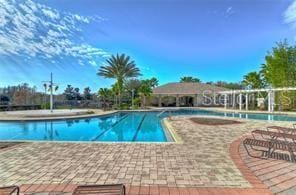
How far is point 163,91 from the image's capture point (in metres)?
39.3

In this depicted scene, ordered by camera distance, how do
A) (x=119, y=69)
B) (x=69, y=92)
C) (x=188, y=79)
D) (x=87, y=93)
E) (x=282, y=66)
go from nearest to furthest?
1. (x=282, y=66)
2. (x=119, y=69)
3. (x=87, y=93)
4. (x=69, y=92)
5. (x=188, y=79)

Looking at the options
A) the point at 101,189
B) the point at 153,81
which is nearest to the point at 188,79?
the point at 153,81

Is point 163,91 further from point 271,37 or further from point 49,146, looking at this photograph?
point 49,146

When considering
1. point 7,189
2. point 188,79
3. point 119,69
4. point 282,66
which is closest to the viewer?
point 7,189

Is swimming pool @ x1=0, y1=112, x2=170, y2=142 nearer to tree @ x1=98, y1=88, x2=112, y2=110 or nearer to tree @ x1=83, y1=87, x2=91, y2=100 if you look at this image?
tree @ x1=98, y1=88, x2=112, y2=110

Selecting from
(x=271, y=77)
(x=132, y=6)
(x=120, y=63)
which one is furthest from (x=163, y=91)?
(x=132, y=6)

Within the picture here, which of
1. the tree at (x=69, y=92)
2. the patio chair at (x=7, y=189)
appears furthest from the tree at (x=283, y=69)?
the patio chair at (x=7, y=189)

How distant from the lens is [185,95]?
3981cm

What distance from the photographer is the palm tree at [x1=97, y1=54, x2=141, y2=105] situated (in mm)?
33562

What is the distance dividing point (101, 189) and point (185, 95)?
37286 mm

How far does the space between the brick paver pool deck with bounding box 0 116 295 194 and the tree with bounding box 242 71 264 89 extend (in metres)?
31.6

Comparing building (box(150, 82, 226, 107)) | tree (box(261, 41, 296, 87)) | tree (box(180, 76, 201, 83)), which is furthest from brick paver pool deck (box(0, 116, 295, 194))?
tree (box(180, 76, 201, 83))

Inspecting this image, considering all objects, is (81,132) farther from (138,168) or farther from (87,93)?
(87,93)

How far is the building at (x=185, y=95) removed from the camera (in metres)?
38.9
